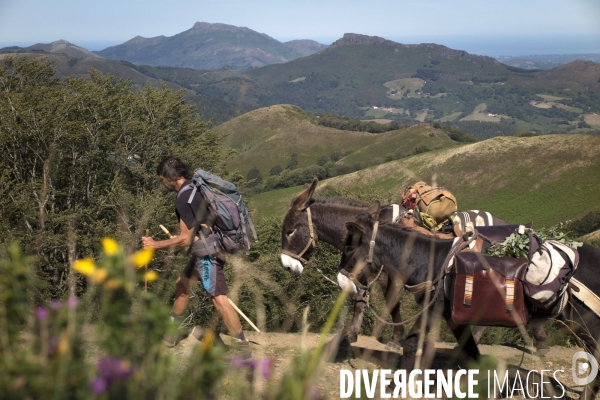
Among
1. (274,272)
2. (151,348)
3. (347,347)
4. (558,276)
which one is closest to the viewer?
(151,348)

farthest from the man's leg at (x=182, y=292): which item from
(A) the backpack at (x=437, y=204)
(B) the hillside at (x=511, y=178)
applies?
(B) the hillside at (x=511, y=178)

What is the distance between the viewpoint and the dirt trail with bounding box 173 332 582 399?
6.10 meters

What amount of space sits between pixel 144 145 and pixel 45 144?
17.7 feet

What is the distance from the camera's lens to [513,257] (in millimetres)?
5207

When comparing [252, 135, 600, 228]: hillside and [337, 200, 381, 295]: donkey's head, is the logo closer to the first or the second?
[337, 200, 381, 295]: donkey's head

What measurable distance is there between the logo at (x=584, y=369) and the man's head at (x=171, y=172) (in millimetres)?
4928

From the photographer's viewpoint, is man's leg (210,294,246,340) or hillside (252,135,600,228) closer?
man's leg (210,294,246,340)

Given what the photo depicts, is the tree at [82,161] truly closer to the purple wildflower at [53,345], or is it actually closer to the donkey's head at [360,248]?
the donkey's head at [360,248]

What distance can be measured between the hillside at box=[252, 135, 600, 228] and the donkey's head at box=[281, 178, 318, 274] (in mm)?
57371

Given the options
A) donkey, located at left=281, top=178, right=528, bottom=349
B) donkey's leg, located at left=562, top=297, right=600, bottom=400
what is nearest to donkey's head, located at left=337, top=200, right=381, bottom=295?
donkey, located at left=281, top=178, right=528, bottom=349

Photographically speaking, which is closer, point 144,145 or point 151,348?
point 151,348

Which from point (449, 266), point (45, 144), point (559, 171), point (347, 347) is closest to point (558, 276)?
point (449, 266)

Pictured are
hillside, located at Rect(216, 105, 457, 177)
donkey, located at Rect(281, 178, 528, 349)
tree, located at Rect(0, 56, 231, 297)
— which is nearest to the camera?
donkey, located at Rect(281, 178, 528, 349)

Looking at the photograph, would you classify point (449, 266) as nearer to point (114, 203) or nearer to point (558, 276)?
point (558, 276)
